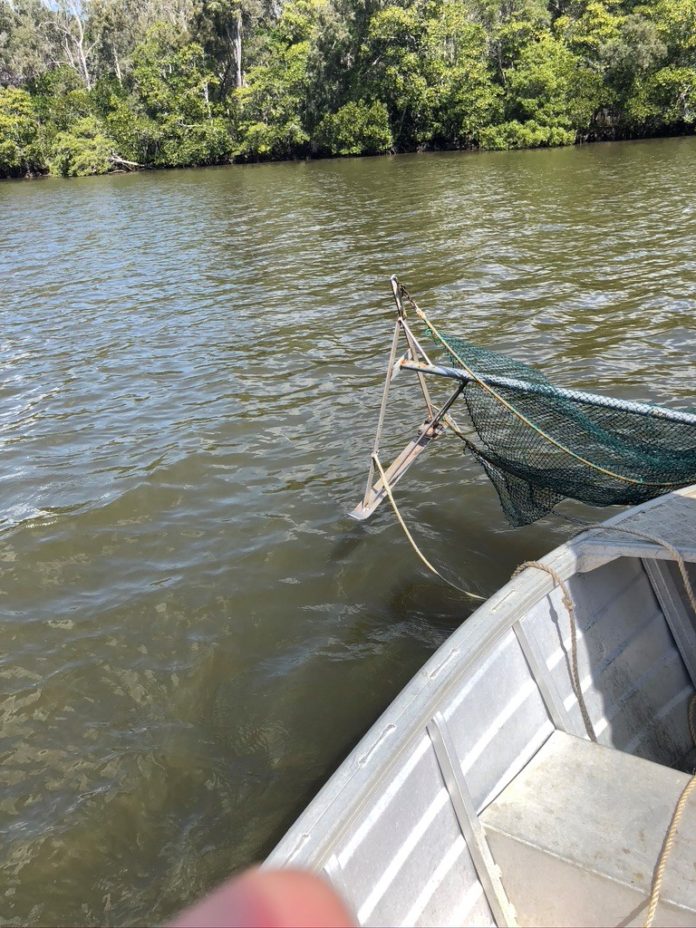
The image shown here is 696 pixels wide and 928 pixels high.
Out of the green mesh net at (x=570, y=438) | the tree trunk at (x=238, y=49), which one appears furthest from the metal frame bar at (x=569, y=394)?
the tree trunk at (x=238, y=49)

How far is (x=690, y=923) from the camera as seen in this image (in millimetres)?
3098

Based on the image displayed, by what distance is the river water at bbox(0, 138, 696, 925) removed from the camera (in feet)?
16.8

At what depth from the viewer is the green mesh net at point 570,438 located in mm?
5805

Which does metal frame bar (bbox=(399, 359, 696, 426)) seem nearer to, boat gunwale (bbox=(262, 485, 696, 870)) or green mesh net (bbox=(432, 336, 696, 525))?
green mesh net (bbox=(432, 336, 696, 525))

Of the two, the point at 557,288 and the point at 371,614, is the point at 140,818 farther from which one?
the point at 557,288

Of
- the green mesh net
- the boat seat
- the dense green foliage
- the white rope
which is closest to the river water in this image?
the green mesh net

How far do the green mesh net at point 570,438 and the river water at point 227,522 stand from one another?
106 cm

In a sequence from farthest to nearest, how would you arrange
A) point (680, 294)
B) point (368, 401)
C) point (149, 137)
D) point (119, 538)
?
1. point (149, 137)
2. point (680, 294)
3. point (368, 401)
4. point (119, 538)

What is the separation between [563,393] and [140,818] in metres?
4.14

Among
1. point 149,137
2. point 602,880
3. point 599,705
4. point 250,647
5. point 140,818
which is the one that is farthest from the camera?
point 149,137

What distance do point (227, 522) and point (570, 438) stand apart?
3728 mm

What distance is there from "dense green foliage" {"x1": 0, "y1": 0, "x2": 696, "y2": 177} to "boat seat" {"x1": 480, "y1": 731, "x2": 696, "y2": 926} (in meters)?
50.4

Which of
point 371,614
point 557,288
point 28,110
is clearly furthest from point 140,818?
point 28,110

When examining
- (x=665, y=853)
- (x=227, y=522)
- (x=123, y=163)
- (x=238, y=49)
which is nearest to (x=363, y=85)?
(x=238, y=49)
